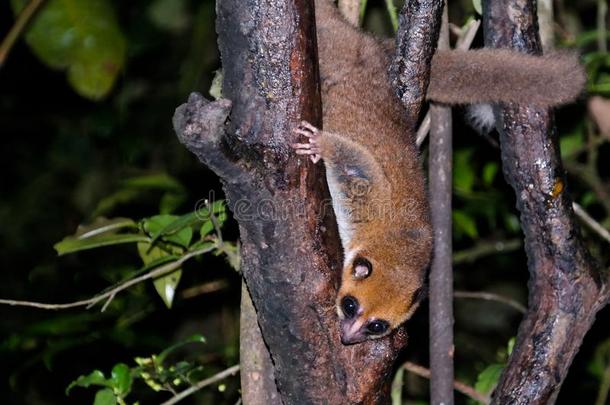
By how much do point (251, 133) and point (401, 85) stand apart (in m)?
1.16

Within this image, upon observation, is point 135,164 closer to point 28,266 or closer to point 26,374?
point 28,266

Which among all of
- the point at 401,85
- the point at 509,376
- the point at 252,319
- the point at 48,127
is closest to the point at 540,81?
the point at 401,85

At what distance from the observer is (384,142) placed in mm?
4047

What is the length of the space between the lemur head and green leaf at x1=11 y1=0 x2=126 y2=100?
6.48 feet

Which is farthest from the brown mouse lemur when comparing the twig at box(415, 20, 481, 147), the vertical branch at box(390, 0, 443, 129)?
the twig at box(415, 20, 481, 147)

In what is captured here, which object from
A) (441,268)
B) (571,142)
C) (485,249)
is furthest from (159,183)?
(571,142)

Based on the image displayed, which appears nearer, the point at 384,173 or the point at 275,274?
the point at 275,274

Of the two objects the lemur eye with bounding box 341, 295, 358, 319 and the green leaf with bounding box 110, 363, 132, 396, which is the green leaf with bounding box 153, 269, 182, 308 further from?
the lemur eye with bounding box 341, 295, 358, 319

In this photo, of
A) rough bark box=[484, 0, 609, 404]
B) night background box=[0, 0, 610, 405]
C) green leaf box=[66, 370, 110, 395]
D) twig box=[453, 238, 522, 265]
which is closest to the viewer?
rough bark box=[484, 0, 609, 404]

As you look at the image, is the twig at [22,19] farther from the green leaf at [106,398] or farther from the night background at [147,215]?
the green leaf at [106,398]

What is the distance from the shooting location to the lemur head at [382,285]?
3.80 metres

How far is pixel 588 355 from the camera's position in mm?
5625

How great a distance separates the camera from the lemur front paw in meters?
2.77

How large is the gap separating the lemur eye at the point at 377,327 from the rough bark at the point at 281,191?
0.36m
